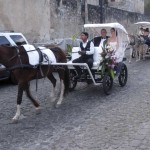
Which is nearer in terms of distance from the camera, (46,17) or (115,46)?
(115,46)

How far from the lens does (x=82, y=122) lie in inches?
309

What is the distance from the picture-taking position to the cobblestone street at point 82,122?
21.3 feet

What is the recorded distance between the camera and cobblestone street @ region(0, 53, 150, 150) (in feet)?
21.3

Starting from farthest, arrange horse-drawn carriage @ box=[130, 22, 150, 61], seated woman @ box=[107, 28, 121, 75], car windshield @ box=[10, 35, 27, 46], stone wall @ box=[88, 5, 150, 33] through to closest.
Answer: stone wall @ box=[88, 5, 150, 33] < horse-drawn carriage @ box=[130, 22, 150, 61] < car windshield @ box=[10, 35, 27, 46] < seated woman @ box=[107, 28, 121, 75]

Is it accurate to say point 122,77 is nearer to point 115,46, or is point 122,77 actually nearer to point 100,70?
point 115,46

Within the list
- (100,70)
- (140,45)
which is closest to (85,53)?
(100,70)

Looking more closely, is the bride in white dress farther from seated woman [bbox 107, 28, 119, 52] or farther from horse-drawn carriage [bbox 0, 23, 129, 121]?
horse-drawn carriage [bbox 0, 23, 129, 121]

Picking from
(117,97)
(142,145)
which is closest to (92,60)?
(117,97)

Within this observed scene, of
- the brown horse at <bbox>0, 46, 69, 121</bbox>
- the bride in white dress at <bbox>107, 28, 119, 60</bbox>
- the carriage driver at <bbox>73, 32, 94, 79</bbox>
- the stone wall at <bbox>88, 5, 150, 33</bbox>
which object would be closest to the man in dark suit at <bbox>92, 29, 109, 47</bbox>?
the bride in white dress at <bbox>107, 28, 119, 60</bbox>

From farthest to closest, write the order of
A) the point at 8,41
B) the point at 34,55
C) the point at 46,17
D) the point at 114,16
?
the point at 114,16 → the point at 46,17 → the point at 8,41 → the point at 34,55

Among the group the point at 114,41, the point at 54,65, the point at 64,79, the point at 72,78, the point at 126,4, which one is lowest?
the point at 72,78

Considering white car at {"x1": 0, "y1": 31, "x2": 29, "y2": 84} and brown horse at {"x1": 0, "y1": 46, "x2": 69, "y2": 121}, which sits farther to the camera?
white car at {"x1": 0, "y1": 31, "x2": 29, "y2": 84}

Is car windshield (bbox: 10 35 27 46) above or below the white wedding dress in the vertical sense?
above

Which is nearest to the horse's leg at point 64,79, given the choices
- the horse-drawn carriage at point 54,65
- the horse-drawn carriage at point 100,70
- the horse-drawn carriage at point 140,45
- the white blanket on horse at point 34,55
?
the horse-drawn carriage at point 54,65
